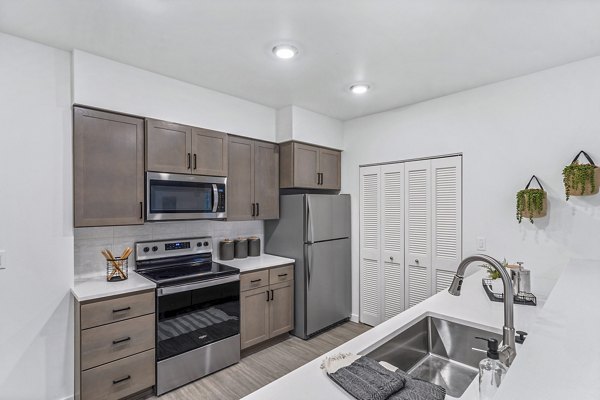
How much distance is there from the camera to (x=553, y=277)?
8.14ft

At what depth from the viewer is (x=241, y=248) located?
3469 millimetres

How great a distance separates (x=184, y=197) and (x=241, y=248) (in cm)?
95

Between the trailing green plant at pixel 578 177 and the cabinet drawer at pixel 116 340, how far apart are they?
325 cm

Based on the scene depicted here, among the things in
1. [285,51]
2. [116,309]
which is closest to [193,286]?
[116,309]

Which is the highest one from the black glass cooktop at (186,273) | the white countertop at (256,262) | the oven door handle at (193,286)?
the black glass cooktop at (186,273)

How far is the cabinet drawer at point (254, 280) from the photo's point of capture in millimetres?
2980

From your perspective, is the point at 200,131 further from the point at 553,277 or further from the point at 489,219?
the point at 553,277

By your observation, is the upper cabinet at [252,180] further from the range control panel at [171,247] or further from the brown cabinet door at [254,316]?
the brown cabinet door at [254,316]

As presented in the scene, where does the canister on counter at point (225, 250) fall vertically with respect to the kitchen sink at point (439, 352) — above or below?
above

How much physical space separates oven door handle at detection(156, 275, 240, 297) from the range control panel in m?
0.58

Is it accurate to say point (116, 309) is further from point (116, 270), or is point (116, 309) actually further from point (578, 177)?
point (578, 177)

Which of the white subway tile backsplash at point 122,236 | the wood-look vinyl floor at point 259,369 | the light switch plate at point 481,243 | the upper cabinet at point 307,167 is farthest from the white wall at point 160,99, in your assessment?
the light switch plate at point 481,243

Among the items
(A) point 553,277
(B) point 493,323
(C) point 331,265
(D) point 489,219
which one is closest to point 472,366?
(B) point 493,323

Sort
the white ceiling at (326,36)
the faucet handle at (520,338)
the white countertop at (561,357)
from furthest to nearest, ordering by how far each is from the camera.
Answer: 1. the white ceiling at (326,36)
2. the faucet handle at (520,338)
3. the white countertop at (561,357)
